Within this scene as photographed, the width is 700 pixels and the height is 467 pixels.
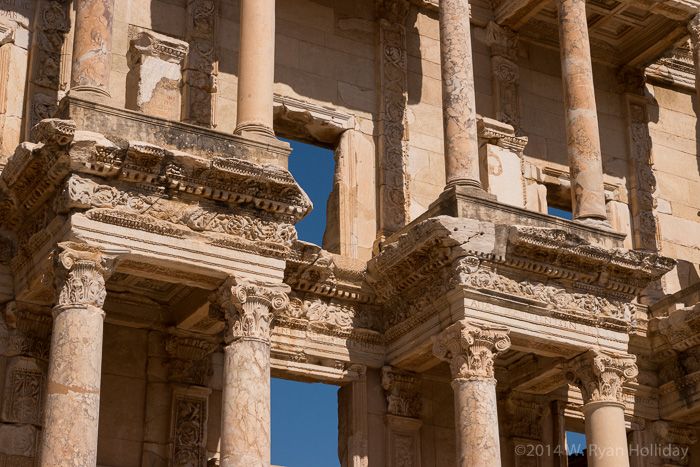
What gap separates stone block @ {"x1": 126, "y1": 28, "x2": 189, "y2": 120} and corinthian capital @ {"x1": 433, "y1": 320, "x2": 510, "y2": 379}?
5.13 metres

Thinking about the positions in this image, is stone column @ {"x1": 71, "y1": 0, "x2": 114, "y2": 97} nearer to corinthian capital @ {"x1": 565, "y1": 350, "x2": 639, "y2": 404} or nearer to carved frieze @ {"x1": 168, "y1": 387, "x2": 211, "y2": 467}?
carved frieze @ {"x1": 168, "y1": 387, "x2": 211, "y2": 467}

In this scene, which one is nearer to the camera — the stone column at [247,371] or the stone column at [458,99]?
the stone column at [247,371]

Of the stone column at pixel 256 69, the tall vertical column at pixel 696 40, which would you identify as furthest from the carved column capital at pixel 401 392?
the tall vertical column at pixel 696 40

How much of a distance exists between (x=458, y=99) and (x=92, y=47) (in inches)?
224

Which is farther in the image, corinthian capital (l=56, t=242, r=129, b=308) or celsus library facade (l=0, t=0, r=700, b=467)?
celsus library facade (l=0, t=0, r=700, b=467)

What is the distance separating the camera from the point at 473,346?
57.4ft

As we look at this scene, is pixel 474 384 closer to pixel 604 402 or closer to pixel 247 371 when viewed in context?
pixel 604 402

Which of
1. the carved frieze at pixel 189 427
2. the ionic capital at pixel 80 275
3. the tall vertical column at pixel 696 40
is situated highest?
the tall vertical column at pixel 696 40

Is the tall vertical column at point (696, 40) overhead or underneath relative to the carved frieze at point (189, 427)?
overhead

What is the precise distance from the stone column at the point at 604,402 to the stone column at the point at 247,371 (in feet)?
16.2

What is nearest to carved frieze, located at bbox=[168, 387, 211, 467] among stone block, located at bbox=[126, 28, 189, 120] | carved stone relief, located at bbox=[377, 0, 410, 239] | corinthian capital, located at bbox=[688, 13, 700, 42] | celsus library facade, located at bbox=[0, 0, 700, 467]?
celsus library facade, located at bbox=[0, 0, 700, 467]

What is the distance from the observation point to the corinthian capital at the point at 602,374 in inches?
725

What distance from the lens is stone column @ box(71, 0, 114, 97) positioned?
1638 centimetres

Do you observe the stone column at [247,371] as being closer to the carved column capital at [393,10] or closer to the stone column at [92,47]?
the stone column at [92,47]
